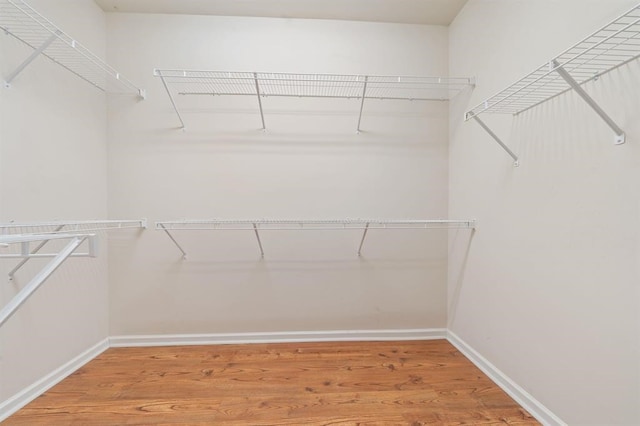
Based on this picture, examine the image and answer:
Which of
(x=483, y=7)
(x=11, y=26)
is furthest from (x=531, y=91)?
(x=11, y=26)

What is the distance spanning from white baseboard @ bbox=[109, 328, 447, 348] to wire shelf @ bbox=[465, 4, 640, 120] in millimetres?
1574

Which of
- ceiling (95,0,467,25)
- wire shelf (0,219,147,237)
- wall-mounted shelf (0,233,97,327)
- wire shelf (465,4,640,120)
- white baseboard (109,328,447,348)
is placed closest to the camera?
wall-mounted shelf (0,233,97,327)

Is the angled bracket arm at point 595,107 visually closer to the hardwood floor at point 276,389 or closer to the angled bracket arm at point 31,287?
the hardwood floor at point 276,389

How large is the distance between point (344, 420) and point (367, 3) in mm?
2457

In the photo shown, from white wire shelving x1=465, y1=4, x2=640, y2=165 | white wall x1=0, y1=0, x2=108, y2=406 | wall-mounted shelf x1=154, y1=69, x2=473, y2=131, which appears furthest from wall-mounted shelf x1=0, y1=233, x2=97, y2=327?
white wire shelving x1=465, y1=4, x2=640, y2=165

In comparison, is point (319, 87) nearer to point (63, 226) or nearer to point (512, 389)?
point (63, 226)

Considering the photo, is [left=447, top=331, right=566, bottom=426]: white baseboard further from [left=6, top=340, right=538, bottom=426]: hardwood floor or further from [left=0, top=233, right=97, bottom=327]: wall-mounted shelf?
[left=0, top=233, right=97, bottom=327]: wall-mounted shelf

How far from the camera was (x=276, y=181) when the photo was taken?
1977 millimetres

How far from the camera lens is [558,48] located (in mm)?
1159

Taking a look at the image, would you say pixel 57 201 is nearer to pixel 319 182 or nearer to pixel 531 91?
pixel 319 182

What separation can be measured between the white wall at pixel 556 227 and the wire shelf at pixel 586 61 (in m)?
0.04

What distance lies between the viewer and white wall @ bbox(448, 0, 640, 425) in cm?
93

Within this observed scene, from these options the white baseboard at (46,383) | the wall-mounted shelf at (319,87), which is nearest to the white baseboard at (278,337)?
the white baseboard at (46,383)

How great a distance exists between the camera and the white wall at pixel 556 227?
0.93m
